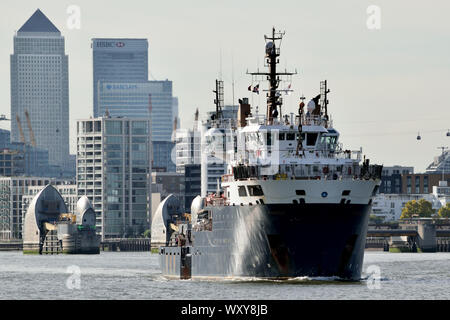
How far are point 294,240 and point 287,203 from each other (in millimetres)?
2900

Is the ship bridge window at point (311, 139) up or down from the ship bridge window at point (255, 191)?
up

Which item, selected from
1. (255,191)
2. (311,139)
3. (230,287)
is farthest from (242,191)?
(230,287)

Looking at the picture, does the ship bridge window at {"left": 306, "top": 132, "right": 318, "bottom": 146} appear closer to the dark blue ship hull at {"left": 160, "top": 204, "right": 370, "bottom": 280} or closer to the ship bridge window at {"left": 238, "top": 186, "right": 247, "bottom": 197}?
the ship bridge window at {"left": 238, "top": 186, "right": 247, "bottom": 197}

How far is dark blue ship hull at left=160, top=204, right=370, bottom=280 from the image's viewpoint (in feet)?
352

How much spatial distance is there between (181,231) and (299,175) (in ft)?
78.0

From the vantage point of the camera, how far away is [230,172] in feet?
394

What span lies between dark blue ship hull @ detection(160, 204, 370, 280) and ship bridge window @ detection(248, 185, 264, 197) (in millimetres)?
985

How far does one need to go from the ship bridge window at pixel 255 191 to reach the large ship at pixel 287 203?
0.08 m

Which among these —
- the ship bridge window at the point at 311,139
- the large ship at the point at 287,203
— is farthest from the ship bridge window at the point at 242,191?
the ship bridge window at the point at 311,139

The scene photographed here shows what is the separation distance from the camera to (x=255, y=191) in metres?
110

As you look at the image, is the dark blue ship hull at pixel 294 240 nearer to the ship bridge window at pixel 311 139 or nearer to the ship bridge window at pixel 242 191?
the ship bridge window at pixel 242 191

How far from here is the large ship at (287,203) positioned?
353 ft

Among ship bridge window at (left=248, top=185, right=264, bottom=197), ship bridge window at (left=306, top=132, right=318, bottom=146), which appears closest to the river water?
ship bridge window at (left=248, top=185, right=264, bottom=197)
